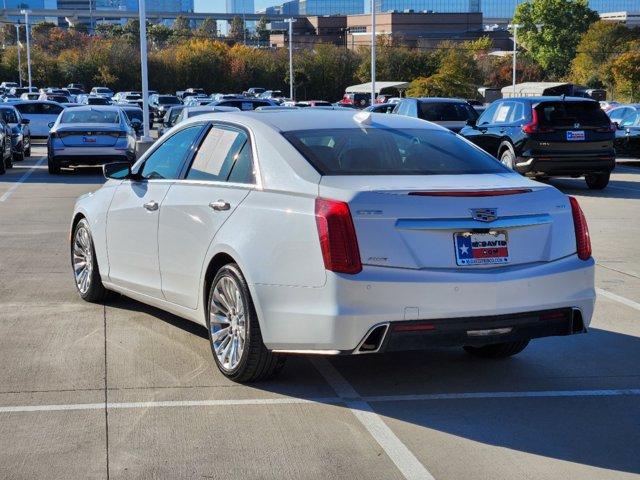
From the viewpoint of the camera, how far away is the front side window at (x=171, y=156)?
724 centimetres

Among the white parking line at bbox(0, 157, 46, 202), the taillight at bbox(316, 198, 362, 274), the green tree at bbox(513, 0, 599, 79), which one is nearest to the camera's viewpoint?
the taillight at bbox(316, 198, 362, 274)

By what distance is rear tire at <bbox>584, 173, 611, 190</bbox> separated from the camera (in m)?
19.5

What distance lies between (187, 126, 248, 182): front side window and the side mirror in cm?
98

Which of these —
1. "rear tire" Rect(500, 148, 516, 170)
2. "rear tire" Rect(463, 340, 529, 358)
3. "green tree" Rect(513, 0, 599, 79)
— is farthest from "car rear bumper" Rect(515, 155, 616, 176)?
"green tree" Rect(513, 0, 599, 79)

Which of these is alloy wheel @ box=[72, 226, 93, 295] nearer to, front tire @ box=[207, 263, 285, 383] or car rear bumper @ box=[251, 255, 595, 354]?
front tire @ box=[207, 263, 285, 383]

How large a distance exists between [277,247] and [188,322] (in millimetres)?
2449

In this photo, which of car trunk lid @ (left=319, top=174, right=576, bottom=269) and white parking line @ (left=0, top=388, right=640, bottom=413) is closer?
car trunk lid @ (left=319, top=174, right=576, bottom=269)

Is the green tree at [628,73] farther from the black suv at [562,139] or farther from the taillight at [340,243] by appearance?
the taillight at [340,243]

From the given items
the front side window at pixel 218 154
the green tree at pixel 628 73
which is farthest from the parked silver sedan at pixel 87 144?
the green tree at pixel 628 73

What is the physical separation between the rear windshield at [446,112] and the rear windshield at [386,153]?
715 inches

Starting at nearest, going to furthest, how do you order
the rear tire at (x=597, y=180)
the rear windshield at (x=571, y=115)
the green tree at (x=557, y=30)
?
the rear windshield at (x=571, y=115) → the rear tire at (x=597, y=180) → the green tree at (x=557, y=30)

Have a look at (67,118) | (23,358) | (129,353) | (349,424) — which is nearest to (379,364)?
(349,424)

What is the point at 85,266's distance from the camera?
862 cm

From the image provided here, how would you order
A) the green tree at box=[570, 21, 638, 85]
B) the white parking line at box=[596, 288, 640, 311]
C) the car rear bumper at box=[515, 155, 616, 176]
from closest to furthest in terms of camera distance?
the white parking line at box=[596, 288, 640, 311] < the car rear bumper at box=[515, 155, 616, 176] < the green tree at box=[570, 21, 638, 85]
